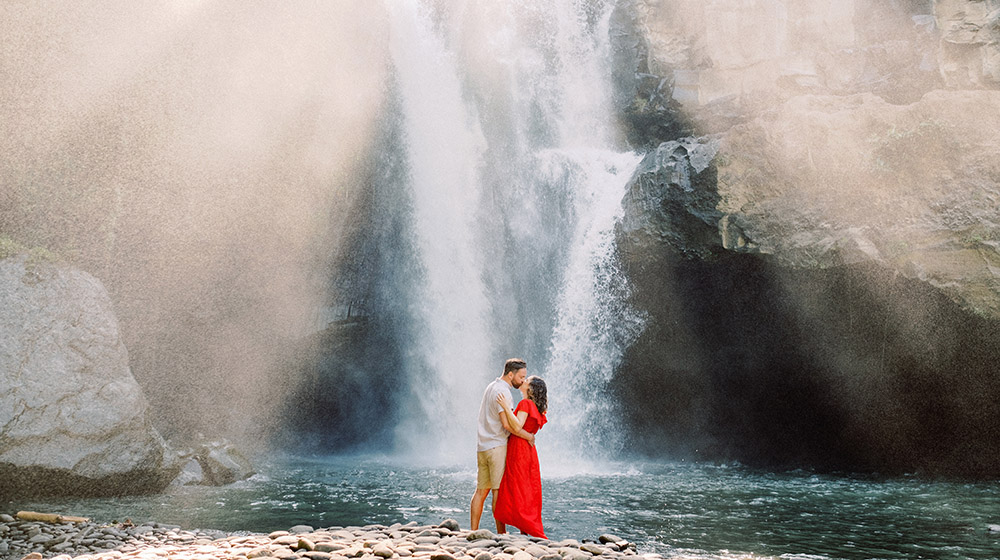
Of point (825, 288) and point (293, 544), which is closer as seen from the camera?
point (293, 544)

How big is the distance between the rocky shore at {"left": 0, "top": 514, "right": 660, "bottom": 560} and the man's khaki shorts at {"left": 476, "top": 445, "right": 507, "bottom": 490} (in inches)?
18.7

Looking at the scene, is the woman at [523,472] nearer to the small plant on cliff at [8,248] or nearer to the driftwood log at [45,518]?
the driftwood log at [45,518]

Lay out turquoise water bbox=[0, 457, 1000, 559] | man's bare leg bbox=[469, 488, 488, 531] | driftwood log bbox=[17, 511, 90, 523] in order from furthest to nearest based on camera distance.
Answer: turquoise water bbox=[0, 457, 1000, 559] < driftwood log bbox=[17, 511, 90, 523] < man's bare leg bbox=[469, 488, 488, 531]

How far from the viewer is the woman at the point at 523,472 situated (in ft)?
19.2

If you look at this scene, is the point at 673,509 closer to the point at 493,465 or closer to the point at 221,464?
the point at 493,465

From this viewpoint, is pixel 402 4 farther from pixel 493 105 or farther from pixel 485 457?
pixel 485 457

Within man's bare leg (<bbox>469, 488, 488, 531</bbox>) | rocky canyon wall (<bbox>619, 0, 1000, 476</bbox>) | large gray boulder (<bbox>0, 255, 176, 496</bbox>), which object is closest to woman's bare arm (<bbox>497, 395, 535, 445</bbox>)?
man's bare leg (<bbox>469, 488, 488, 531</bbox>)

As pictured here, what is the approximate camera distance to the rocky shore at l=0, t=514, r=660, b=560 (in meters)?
4.68

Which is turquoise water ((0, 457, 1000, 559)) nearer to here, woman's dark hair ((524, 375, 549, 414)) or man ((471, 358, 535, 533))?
man ((471, 358, 535, 533))

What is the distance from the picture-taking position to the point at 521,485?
19.3 ft

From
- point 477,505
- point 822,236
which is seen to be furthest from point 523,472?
point 822,236

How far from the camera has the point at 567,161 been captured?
60.6 ft

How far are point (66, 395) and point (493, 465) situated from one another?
7.36 meters

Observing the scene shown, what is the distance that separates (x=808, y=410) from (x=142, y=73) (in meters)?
16.9
